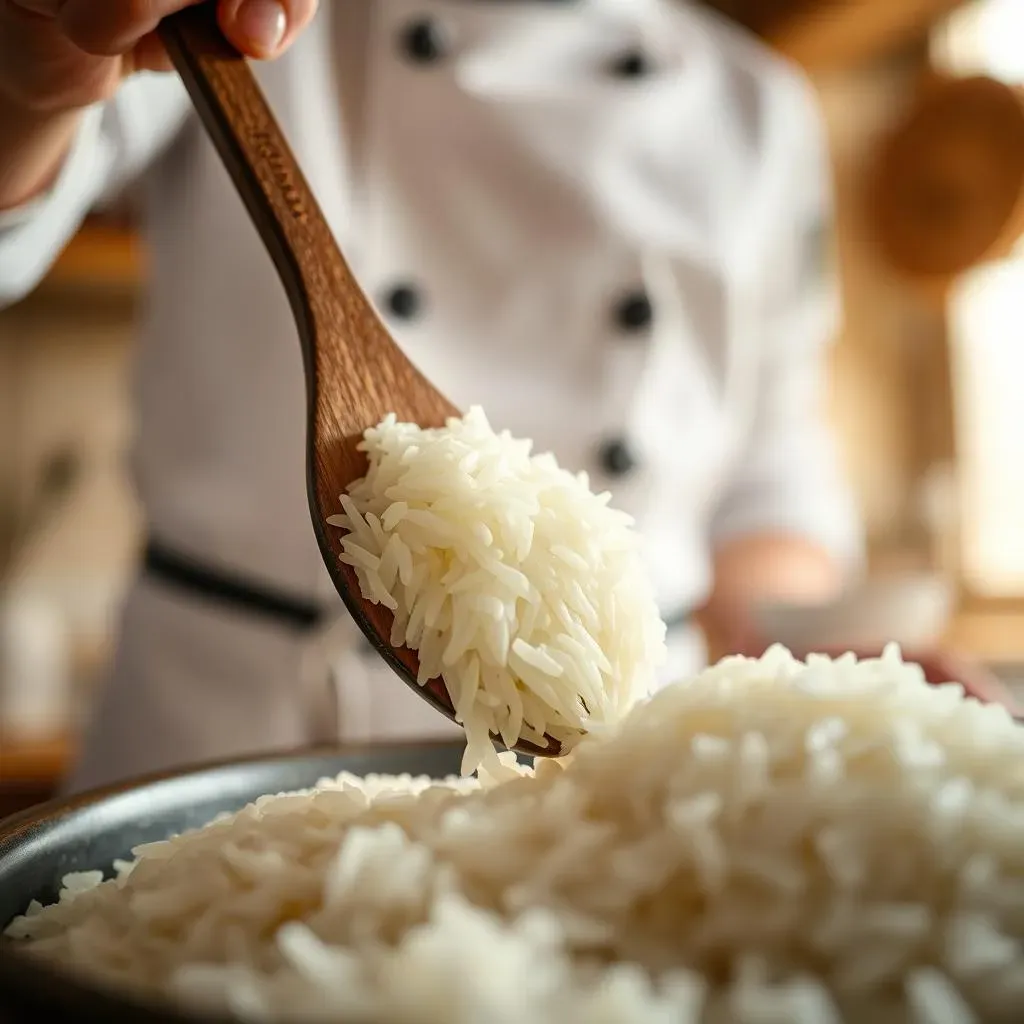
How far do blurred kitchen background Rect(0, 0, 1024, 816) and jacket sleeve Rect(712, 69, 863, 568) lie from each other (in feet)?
2.41

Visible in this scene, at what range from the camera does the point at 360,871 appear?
431 mm

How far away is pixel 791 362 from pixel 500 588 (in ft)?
3.61

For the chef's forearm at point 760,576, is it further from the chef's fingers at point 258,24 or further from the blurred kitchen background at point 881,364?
the chef's fingers at point 258,24

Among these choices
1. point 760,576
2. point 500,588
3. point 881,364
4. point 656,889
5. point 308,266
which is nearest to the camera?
point 656,889

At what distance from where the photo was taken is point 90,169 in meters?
1.03

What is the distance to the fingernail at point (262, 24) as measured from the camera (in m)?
0.72

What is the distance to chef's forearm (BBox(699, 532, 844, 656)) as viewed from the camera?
1.54 m

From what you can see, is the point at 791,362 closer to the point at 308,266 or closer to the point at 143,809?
the point at 308,266

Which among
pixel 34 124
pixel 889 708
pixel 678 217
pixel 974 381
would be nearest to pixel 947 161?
pixel 974 381

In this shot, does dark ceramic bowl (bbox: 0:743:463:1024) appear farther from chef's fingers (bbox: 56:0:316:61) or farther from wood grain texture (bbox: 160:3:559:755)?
chef's fingers (bbox: 56:0:316:61)

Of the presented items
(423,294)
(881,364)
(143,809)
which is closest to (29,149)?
(423,294)

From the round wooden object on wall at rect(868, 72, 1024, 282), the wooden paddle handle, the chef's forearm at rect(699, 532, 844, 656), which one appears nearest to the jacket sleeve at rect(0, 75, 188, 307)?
the wooden paddle handle

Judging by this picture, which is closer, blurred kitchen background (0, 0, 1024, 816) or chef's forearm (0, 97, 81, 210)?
chef's forearm (0, 97, 81, 210)

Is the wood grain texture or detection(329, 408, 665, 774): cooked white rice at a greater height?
the wood grain texture
